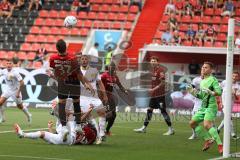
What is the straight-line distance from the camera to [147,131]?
22016 millimetres

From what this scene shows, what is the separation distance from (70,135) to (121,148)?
1.19 m

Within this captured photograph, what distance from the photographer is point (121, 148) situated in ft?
54.3

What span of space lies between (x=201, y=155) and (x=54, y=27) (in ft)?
87.6

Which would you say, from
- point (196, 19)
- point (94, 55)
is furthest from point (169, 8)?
point (94, 55)

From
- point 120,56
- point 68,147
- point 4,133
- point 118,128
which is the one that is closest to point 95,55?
point 120,56

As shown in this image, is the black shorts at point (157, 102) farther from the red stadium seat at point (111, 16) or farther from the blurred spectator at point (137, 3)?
the blurred spectator at point (137, 3)

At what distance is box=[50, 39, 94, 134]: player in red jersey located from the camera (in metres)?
16.4

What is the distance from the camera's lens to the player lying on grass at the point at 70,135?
53.7 ft

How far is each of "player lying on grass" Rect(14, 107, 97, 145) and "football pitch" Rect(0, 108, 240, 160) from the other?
0.20m

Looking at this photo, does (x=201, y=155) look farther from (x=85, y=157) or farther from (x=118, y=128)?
(x=118, y=128)

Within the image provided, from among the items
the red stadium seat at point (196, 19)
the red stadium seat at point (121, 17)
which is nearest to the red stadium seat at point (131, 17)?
the red stadium seat at point (121, 17)

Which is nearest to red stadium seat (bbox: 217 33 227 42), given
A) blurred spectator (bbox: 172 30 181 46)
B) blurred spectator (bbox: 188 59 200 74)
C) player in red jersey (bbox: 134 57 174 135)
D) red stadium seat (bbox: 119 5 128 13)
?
blurred spectator (bbox: 188 59 200 74)

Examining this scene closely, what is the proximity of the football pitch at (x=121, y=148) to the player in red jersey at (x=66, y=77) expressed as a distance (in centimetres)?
93

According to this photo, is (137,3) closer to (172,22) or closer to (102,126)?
(172,22)
